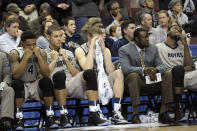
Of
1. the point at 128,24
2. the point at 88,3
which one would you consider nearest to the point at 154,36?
the point at 128,24

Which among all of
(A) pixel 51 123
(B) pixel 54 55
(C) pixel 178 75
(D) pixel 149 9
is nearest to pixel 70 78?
(B) pixel 54 55

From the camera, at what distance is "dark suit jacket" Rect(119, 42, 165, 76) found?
343 inches

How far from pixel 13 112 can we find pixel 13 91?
0.29 metres

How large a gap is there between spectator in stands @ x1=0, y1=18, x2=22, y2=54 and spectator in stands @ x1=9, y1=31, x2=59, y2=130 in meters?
0.66

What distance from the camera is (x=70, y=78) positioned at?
8.85 m

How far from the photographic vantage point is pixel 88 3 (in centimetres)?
1195

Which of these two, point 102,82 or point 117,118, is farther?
point 102,82

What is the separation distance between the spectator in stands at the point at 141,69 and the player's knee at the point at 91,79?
22.6 inches

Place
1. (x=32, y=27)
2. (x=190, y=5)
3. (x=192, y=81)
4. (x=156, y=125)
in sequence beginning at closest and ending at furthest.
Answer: (x=156, y=125)
(x=192, y=81)
(x=32, y=27)
(x=190, y=5)

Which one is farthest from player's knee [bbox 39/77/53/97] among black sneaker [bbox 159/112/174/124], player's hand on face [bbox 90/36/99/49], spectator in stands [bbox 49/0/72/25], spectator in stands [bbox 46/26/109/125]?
spectator in stands [bbox 49/0/72/25]

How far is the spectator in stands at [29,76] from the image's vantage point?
8.04m

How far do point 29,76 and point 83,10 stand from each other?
3.72 m

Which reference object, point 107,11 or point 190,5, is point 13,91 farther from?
point 190,5

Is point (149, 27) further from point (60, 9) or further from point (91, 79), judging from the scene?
point (91, 79)
